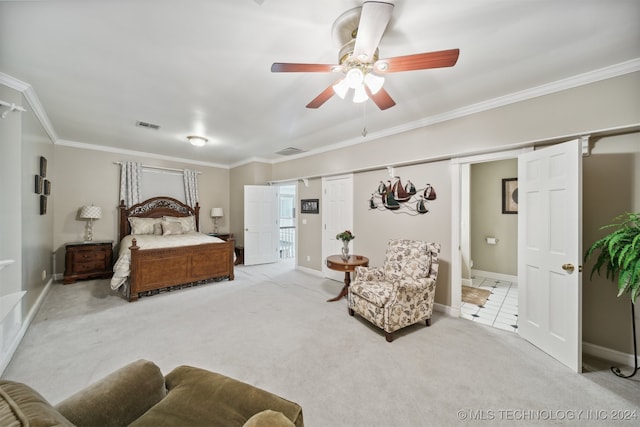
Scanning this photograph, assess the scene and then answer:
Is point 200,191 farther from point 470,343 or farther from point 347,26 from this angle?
point 470,343

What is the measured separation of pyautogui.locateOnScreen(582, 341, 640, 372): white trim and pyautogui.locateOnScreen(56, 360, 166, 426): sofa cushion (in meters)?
3.50

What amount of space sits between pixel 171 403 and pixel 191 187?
225 inches

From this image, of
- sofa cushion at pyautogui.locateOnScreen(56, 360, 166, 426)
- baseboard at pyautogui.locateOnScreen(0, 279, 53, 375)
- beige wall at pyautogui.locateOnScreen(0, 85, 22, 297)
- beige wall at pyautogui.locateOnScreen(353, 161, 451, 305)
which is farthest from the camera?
beige wall at pyautogui.locateOnScreen(353, 161, 451, 305)

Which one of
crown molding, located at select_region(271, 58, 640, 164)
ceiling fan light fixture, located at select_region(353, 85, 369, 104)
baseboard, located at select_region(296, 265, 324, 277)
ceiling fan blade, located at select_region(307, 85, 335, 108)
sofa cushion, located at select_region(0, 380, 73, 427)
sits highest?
crown molding, located at select_region(271, 58, 640, 164)

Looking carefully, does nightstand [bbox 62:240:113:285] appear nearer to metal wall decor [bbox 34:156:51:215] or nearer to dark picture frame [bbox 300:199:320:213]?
metal wall decor [bbox 34:156:51:215]

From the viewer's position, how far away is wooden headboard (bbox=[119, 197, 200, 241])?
503 centimetres

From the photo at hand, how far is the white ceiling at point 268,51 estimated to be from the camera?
1.53 metres

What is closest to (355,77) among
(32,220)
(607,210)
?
(607,210)

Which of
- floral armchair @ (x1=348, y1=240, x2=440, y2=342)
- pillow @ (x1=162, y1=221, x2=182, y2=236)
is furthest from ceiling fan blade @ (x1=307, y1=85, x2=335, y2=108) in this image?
pillow @ (x1=162, y1=221, x2=182, y2=236)

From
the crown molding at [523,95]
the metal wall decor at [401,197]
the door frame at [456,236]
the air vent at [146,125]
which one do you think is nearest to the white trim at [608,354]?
the door frame at [456,236]

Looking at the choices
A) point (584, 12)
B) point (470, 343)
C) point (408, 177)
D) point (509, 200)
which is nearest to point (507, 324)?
point (470, 343)

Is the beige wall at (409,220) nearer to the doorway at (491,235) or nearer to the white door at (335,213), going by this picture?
the white door at (335,213)

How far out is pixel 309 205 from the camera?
16.5ft

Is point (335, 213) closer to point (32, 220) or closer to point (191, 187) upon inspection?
point (191, 187)
